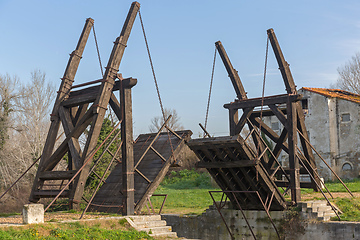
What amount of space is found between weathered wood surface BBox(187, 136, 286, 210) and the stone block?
6598 mm

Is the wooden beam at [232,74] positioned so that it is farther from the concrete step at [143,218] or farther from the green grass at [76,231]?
the green grass at [76,231]

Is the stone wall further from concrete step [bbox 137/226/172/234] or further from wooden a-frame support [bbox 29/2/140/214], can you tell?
wooden a-frame support [bbox 29/2/140/214]

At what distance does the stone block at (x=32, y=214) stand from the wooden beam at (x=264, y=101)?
9.58 meters

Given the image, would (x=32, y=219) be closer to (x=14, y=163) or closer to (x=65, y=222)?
(x=65, y=222)

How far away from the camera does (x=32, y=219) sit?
10617 millimetres

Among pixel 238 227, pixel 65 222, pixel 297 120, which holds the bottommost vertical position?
pixel 238 227

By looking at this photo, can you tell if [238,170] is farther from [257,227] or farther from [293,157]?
[257,227]

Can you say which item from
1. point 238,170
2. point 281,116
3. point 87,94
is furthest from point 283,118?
point 87,94

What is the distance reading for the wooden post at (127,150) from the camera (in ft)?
44.9

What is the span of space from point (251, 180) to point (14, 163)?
22177 millimetres

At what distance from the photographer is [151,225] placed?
42.5ft

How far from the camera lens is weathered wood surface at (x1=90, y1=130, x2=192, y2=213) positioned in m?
15.0

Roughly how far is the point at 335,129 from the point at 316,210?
17.4 m

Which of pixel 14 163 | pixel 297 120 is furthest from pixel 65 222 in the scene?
pixel 14 163
